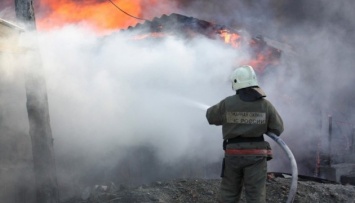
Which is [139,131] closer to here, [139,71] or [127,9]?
[139,71]

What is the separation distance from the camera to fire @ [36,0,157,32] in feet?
43.3

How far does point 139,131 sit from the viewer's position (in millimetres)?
8203

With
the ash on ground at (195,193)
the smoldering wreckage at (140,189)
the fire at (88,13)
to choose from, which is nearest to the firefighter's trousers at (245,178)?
the smoldering wreckage at (140,189)

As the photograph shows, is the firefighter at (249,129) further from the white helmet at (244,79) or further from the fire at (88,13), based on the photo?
the fire at (88,13)

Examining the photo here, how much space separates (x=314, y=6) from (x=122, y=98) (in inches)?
440

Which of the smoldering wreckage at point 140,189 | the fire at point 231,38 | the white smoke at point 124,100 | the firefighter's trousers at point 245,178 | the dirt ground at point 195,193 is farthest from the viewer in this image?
the fire at point 231,38

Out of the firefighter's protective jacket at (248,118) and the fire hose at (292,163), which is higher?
the firefighter's protective jacket at (248,118)

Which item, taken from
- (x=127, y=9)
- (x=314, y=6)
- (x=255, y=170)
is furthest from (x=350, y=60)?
(x=255, y=170)

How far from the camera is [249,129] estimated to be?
476cm

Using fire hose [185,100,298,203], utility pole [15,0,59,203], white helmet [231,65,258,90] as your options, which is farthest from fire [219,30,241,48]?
fire hose [185,100,298,203]

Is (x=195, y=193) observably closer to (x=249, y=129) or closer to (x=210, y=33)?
(x=249, y=129)

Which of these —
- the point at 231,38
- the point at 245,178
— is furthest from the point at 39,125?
the point at 231,38

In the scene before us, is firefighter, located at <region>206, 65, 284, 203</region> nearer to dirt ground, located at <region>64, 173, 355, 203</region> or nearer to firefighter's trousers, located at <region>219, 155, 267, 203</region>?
firefighter's trousers, located at <region>219, 155, 267, 203</region>

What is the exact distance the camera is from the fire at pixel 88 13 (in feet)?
43.3
